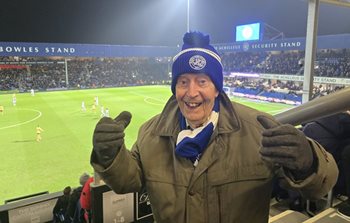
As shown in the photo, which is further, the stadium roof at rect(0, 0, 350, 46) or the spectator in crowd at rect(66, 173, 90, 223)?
the stadium roof at rect(0, 0, 350, 46)

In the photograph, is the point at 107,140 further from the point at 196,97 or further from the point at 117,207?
the point at 117,207

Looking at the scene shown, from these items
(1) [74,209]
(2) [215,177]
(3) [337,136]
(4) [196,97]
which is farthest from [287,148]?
(1) [74,209]

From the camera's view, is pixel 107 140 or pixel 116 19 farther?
pixel 116 19

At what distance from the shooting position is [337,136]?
1.61 m

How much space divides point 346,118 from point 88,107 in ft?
39.9

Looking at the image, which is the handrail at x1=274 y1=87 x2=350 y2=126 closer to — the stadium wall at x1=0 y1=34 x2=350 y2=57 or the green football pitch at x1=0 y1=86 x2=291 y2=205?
the green football pitch at x1=0 y1=86 x2=291 y2=205

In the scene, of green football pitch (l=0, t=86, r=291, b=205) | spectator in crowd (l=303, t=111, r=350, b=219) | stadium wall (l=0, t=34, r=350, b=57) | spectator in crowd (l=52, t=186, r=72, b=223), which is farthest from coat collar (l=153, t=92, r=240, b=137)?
spectator in crowd (l=52, t=186, r=72, b=223)

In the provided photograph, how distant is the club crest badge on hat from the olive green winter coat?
168mm

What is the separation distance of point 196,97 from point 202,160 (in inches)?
7.9

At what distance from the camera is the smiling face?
38.5 inches

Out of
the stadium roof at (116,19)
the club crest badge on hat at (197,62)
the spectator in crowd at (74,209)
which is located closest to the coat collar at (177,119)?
the club crest badge on hat at (197,62)

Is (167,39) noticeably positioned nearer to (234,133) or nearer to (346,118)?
(346,118)

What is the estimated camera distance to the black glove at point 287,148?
0.75m

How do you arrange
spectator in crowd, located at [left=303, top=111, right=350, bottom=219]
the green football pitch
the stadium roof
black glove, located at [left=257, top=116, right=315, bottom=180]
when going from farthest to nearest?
the green football pitch → the stadium roof → spectator in crowd, located at [left=303, top=111, right=350, bottom=219] → black glove, located at [left=257, top=116, right=315, bottom=180]
